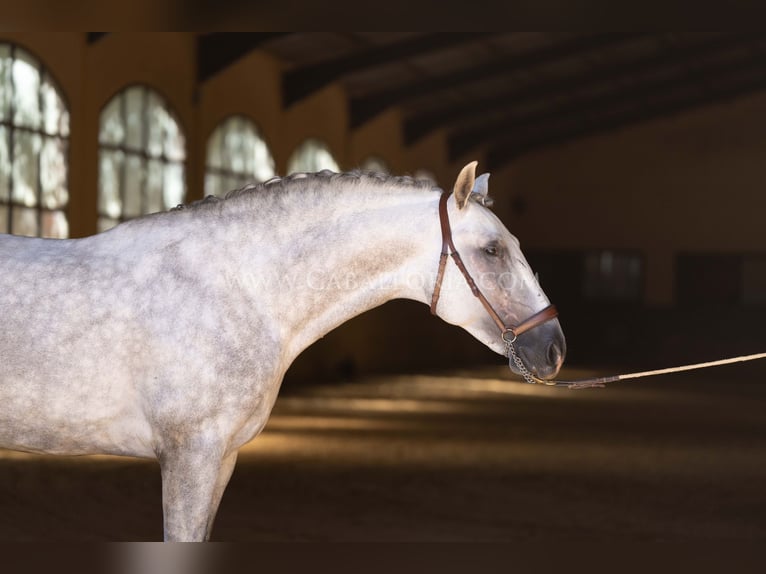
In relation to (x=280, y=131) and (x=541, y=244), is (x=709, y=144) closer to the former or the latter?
(x=541, y=244)

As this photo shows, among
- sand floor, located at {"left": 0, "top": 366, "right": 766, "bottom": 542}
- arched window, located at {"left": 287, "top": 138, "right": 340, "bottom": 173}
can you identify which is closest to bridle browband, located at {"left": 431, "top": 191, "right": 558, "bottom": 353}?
sand floor, located at {"left": 0, "top": 366, "right": 766, "bottom": 542}

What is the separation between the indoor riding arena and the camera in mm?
2666

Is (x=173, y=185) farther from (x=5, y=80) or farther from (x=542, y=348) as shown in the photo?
(x=542, y=348)

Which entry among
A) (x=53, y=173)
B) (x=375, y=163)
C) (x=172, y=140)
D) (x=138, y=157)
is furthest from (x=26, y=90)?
(x=375, y=163)

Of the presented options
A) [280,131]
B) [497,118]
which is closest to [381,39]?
[280,131]

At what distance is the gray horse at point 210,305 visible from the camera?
2.61 metres

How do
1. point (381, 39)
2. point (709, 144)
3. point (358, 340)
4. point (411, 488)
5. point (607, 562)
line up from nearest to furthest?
point (607, 562) < point (411, 488) < point (381, 39) < point (358, 340) < point (709, 144)

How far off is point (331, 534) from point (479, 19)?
111 inches

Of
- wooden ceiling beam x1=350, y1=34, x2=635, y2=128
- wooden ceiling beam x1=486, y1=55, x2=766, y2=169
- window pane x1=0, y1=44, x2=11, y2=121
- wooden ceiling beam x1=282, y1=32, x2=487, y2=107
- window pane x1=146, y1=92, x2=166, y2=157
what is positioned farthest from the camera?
wooden ceiling beam x1=486, y1=55, x2=766, y2=169

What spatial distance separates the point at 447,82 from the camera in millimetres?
15352

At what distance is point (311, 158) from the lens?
15.1 m

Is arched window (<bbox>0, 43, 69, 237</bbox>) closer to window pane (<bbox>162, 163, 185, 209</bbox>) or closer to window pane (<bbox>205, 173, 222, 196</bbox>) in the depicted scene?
window pane (<bbox>162, 163, 185, 209</bbox>)

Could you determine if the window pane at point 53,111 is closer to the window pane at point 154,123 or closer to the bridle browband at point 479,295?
the window pane at point 154,123

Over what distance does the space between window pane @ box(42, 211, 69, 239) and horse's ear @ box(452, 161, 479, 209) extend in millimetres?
7396
